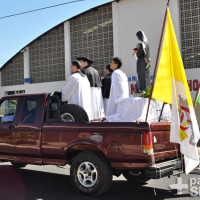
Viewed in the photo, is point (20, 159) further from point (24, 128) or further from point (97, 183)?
point (97, 183)

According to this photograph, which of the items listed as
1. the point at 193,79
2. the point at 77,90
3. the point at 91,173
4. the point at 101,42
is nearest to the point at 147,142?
the point at 91,173

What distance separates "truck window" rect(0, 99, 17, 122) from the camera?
6469mm

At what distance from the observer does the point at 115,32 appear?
21453 mm

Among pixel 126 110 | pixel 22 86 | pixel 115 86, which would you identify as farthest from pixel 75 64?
pixel 22 86

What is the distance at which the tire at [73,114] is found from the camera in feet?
19.0

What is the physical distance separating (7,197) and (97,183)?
5.12 ft

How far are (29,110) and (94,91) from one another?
179 cm

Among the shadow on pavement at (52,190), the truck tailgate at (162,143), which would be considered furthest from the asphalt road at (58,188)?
the truck tailgate at (162,143)

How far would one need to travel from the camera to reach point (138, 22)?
2033cm

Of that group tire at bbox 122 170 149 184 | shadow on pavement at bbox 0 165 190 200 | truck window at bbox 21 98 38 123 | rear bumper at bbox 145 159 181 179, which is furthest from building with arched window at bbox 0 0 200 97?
rear bumper at bbox 145 159 181 179

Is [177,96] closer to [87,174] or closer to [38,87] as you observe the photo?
[87,174]

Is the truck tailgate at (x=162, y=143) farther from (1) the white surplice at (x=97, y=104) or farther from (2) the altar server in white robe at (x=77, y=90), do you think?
(1) the white surplice at (x=97, y=104)

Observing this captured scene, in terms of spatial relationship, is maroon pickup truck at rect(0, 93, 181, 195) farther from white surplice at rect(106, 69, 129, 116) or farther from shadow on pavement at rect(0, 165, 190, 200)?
white surplice at rect(106, 69, 129, 116)

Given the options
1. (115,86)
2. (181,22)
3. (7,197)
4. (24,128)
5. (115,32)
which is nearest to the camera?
(7,197)
